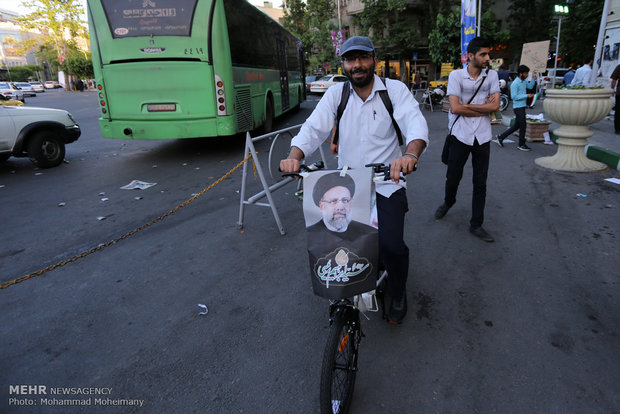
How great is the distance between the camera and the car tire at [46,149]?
826cm

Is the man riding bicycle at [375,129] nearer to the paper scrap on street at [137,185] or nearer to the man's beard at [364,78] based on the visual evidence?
the man's beard at [364,78]

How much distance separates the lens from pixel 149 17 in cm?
767

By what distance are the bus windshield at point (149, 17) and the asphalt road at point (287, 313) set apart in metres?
3.88

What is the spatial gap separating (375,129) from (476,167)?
220cm

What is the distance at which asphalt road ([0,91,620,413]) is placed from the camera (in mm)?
2398

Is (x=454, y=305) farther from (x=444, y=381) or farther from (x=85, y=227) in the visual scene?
(x=85, y=227)

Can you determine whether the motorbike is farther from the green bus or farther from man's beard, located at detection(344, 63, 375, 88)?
man's beard, located at detection(344, 63, 375, 88)

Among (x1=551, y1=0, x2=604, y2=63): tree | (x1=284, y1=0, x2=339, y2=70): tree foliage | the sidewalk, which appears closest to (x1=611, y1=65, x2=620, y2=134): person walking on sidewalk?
the sidewalk

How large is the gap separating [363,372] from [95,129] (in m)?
15.5

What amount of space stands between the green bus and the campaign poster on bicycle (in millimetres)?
6767

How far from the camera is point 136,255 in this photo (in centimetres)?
436

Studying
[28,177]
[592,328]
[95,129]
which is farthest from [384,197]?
[95,129]

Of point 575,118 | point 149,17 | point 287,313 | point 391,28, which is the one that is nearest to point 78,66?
point 391,28

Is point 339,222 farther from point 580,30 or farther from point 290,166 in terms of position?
point 580,30
